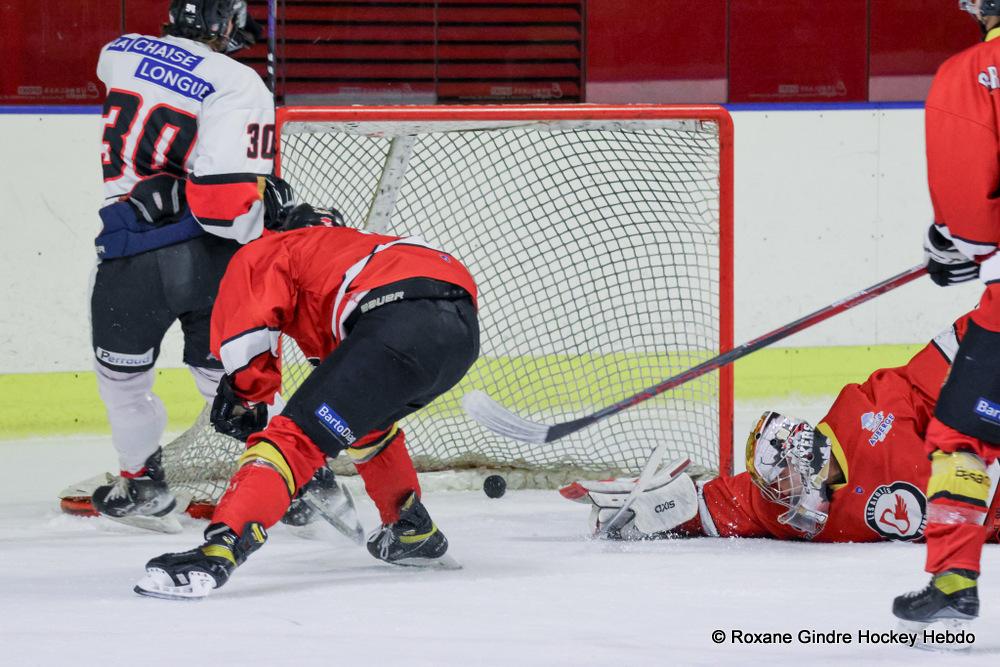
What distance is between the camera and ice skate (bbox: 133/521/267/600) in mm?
2434

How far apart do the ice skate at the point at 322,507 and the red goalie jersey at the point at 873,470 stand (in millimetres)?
734

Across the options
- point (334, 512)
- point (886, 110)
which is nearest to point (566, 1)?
point (886, 110)

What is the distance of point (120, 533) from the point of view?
3.33m

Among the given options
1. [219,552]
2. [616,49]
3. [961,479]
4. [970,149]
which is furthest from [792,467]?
[616,49]

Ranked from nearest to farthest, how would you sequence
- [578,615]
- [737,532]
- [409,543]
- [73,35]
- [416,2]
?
[578,615] < [409,543] < [737,532] < [73,35] < [416,2]

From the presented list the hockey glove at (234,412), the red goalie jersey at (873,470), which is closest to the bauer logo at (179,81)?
the hockey glove at (234,412)

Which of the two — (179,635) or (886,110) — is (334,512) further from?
(886,110)

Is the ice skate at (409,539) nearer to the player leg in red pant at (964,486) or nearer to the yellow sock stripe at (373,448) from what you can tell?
the yellow sock stripe at (373,448)

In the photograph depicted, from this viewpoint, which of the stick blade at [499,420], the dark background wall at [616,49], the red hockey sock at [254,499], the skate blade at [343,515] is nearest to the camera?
the red hockey sock at [254,499]

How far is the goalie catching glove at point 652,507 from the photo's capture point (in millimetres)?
3092

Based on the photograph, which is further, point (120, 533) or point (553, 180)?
point (553, 180)

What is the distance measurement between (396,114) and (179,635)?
162cm

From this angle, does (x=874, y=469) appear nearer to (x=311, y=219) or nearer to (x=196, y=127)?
(x=311, y=219)

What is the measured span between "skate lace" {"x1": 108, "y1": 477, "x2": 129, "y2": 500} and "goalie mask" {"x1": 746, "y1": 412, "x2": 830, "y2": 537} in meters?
1.32
